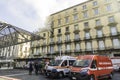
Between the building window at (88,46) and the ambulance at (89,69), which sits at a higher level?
the building window at (88,46)

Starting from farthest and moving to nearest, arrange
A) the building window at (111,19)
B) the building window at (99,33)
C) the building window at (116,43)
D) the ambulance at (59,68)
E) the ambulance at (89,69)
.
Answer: the building window at (99,33) → the building window at (111,19) → the building window at (116,43) → the ambulance at (59,68) → the ambulance at (89,69)

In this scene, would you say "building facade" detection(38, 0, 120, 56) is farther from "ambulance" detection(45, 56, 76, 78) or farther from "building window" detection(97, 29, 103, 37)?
"ambulance" detection(45, 56, 76, 78)

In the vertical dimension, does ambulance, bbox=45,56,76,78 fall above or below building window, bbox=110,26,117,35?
below

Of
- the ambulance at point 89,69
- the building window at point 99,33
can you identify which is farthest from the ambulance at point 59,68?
the building window at point 99,33

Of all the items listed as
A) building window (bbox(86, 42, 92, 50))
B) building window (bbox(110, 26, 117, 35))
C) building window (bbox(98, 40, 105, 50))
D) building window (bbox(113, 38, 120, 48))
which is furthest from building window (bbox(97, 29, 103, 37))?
building window (bbox(113, 38, 120, 48))

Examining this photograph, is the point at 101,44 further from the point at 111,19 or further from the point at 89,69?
the point at 89,69

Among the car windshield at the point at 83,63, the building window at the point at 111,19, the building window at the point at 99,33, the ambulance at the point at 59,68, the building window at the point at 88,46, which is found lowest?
the ambulance at the point at 59,68

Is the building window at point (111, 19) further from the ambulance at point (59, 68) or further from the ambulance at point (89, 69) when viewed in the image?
the ambulance at point (89, 69)

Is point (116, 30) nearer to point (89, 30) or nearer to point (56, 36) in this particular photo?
point (89, 30)

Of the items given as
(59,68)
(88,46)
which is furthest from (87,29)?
(59,68)

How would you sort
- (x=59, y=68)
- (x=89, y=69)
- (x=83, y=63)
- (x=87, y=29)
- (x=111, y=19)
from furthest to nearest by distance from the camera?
1. (x=87, y=29)
2. (x=111, y=19)
3. (x=59, y=68)
4. (x=83, y=63)
5. (x=89, y=69)

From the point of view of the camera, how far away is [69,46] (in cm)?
4709

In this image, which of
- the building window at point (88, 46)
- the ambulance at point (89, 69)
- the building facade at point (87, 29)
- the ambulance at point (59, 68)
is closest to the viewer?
the ambulance at point (89, 69)

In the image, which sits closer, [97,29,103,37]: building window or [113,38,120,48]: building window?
[113,38,120,48]: building window
